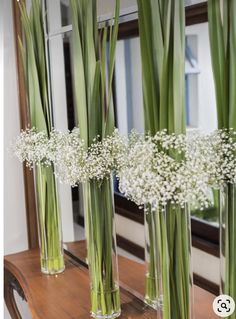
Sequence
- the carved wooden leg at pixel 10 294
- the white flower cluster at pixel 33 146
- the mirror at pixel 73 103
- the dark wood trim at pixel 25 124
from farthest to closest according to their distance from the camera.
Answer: the dark wood trim at pixel 25 124 → the carved wooden leg at pixel 10 294 → the white flower cluster at pixel 33 146 → the mirror at pixel 73 103

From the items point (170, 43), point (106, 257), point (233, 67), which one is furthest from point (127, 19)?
point (106, 257)

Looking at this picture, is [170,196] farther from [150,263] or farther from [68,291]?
[68,291]

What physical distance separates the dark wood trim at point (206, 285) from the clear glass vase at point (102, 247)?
0.21 m

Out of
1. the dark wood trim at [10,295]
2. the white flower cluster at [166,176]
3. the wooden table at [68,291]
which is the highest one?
the white flower cluster at [166,176]

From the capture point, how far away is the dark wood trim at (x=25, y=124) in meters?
1.65

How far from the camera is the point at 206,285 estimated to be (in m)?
1.02

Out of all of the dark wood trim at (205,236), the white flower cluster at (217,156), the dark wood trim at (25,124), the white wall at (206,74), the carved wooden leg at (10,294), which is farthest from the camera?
the dark wood trim at (25,124)

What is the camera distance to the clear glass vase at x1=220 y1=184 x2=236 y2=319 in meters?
0.84

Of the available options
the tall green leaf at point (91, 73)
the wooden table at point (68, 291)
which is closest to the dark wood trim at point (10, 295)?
the wooden table at point (68, 291)

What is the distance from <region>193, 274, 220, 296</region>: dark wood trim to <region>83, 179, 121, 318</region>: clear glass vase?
0.21 metres

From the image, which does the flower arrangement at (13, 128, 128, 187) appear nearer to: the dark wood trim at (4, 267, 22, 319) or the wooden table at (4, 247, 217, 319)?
the wooden table at (4, 247, 217, 319)

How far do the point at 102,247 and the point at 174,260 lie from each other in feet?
0.89

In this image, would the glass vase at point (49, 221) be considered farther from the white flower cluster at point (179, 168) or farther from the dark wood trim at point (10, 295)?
the white flower cluster at point (179, 168)

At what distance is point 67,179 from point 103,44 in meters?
0.37
